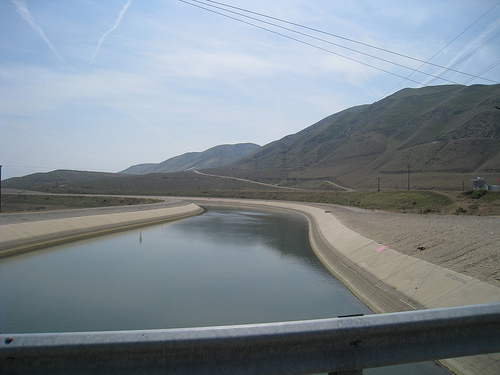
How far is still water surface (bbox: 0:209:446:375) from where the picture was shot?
9633 millimetres

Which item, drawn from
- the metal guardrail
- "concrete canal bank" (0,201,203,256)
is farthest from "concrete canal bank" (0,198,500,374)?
the metal guardrail

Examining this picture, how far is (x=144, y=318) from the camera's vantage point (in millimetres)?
9664

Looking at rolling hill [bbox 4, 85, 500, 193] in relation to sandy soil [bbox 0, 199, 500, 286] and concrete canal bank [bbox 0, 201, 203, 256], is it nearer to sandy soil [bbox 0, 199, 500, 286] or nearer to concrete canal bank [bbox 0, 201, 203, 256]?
sandy soil [bbox 0, 199, 500, 286]

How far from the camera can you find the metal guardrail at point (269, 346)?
2.83 m

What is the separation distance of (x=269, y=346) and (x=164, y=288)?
34.1 ft

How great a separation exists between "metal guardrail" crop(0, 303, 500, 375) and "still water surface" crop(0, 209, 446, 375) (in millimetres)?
4401

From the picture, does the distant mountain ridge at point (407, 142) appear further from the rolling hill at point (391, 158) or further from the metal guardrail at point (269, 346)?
the metal guardrail at point (269, 346)

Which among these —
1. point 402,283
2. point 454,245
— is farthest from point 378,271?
point 454,245

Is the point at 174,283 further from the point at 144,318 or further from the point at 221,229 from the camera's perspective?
the point at 221,229

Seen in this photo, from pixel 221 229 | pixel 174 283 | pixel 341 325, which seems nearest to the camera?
pixel 341 325

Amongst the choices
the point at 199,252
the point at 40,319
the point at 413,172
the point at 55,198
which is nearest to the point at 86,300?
the point at 40,319

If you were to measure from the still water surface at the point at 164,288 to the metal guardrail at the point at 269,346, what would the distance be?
4.40 metres

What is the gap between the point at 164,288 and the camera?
41.7 feet

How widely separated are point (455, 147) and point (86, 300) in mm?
96699
